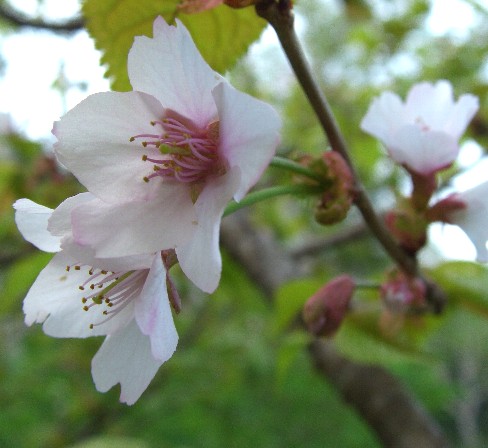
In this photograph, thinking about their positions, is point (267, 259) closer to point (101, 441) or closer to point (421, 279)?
point (101, 441)

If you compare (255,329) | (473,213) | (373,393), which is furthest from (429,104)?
(255,329)

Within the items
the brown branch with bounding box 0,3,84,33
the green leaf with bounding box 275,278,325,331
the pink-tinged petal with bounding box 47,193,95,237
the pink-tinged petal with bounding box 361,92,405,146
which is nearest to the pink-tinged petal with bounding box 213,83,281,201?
the pink-tinged petal with bounding box 47,193,95,237

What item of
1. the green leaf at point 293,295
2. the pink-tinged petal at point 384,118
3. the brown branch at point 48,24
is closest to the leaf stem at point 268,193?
the pink-tinged petal at point 384,118

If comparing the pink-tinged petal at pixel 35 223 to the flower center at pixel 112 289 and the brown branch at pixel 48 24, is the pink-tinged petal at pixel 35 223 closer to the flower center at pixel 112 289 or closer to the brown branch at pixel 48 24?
the flower center at pixel 112 289

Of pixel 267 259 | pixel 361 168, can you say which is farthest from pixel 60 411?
pixel 361 168

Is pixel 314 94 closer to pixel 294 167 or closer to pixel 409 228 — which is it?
pixel 294 167

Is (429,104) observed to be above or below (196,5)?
below

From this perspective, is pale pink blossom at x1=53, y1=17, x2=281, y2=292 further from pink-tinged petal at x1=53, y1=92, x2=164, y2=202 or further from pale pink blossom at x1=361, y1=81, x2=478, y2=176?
pale pink blossom at x1=361, y1=81, x2=478, y2=176

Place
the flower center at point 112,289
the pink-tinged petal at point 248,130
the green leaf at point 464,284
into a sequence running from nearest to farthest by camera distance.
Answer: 1. the pink-tinged petal at point 248,130
2. the flower center at point 112,289
3. the green leaf at point 464,284
